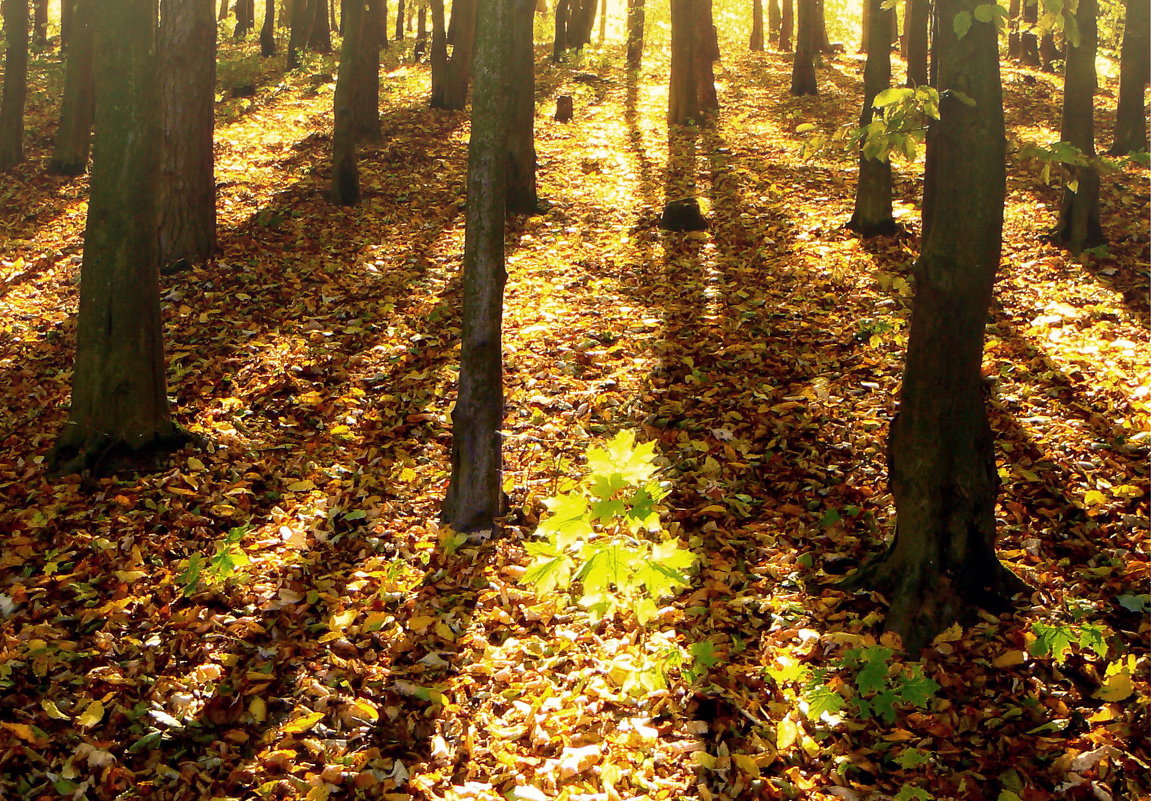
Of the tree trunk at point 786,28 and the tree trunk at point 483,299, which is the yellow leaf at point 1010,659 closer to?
the tree trunk at point 483,299

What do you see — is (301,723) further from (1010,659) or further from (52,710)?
(1010,659)

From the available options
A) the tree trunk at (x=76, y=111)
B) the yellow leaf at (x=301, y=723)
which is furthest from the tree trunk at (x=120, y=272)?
the tree trunk at (x=76, y=111)

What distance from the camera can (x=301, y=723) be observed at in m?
4.35

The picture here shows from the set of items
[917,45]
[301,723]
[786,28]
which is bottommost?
[301,723]

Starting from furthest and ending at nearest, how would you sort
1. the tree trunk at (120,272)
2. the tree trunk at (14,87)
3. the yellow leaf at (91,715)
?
1. the tree trunk at (14,87)
2. the tree trunk at (120,272)
3. the yellow leaf at (91,715)

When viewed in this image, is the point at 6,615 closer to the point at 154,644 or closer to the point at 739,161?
the point at 154,644

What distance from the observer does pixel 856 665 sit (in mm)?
4562

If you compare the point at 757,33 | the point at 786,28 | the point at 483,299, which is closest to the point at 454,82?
the point at 483,299

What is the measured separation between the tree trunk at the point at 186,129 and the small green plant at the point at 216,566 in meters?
5.56

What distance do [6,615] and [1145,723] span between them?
6.01 meters

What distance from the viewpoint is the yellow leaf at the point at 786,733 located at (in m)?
4.15

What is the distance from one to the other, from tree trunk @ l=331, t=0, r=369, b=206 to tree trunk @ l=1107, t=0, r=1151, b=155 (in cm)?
1070

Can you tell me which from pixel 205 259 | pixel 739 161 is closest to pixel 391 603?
pixel 205 259

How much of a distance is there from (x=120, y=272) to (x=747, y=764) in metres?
5.34
